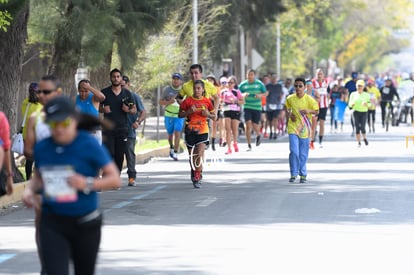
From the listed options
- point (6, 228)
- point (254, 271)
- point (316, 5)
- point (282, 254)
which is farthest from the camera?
point (316, 5)

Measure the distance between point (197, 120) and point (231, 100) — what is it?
10.5m

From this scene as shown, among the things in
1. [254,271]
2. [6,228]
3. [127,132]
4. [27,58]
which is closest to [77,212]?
[254,271]

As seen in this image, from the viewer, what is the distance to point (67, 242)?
7.94 metres

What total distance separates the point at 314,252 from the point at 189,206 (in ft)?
16.6

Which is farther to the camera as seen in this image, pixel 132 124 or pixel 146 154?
pixel 146 154

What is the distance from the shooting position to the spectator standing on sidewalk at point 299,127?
20.7 m

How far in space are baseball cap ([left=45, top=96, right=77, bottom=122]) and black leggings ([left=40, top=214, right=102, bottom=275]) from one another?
2.16ft

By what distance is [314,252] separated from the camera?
12195 mm

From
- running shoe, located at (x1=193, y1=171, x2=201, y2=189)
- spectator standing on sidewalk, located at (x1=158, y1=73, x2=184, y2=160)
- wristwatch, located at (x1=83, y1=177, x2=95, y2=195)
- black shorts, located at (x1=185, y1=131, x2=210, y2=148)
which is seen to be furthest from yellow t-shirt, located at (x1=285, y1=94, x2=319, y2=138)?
wristwatch, located at (x1=83, y1=177, x2=95, y2=195)

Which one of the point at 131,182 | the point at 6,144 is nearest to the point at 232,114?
the point at 131,182

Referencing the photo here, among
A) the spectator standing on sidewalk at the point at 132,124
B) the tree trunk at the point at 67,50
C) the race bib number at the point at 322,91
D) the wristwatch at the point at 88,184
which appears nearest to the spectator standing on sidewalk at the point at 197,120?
the spectator standing on sidewalk at the point at 132,124

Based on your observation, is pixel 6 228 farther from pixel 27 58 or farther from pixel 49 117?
pixel 27 58

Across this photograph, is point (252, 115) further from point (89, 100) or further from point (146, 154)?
point (89, 100)

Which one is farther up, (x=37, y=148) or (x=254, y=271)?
(x=37, y=148)
